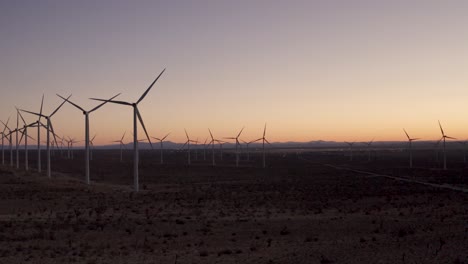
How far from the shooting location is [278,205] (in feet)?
151

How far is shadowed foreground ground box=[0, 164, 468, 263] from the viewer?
2462cm

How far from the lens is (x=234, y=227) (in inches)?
1325

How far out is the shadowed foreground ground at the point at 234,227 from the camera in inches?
969

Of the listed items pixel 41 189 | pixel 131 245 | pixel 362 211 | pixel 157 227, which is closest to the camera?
pixel 131 245

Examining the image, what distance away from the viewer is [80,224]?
34.1 metres

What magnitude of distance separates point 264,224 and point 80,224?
1247 centimetres

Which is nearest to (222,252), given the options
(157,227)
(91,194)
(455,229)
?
(157,227)

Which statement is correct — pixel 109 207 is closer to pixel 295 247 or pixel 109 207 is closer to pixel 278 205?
pixel 278 205

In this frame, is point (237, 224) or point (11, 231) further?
point (237, 224)

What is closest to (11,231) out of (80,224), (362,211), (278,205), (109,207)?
(80,224)

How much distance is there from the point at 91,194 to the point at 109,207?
1276 cm

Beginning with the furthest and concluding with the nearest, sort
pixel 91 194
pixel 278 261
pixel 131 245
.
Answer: pixel 91 194 < pixel 131 245 < pixel 278 261

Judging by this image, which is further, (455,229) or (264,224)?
(264,224)

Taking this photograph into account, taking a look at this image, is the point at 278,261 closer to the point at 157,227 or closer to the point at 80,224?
the point at 157,227
